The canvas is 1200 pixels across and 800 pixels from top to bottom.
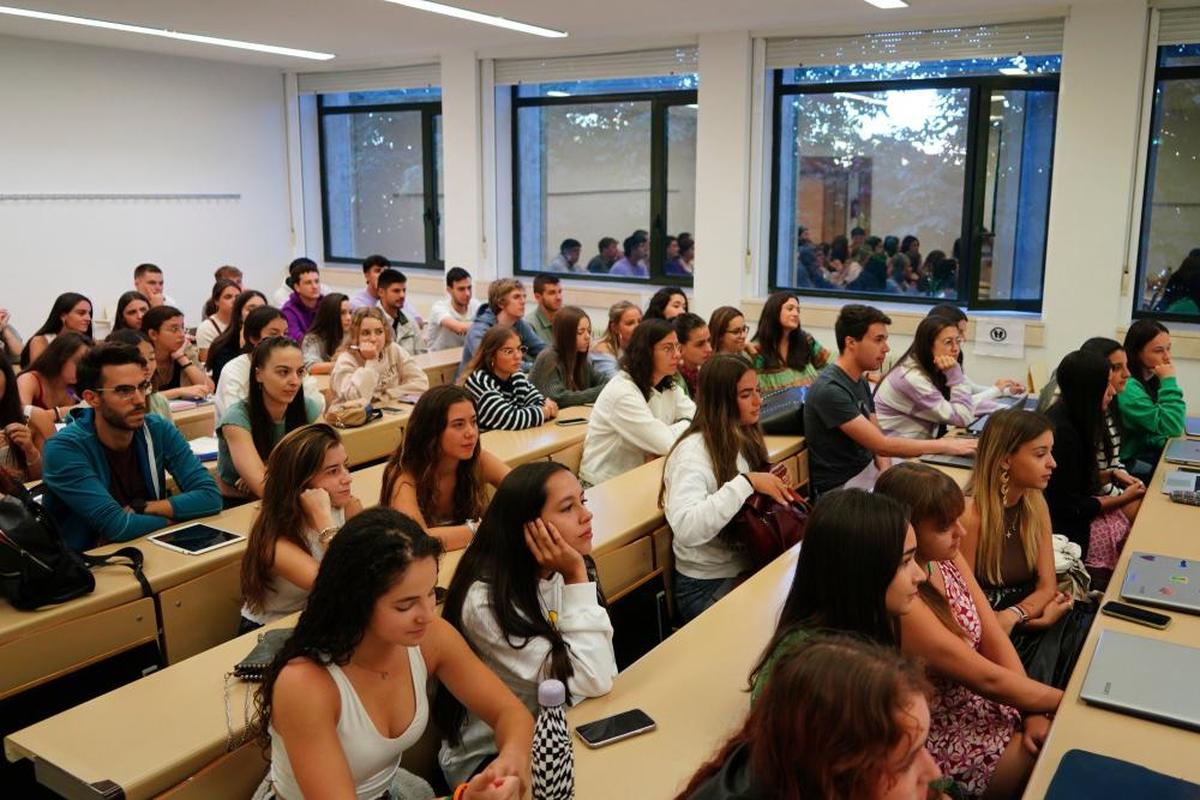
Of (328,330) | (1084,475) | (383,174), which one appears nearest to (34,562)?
(1084,475)

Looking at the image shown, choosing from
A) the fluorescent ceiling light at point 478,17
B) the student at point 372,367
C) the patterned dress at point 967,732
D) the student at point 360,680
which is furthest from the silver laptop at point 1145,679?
the fluorescent ceiling light at point 478,17

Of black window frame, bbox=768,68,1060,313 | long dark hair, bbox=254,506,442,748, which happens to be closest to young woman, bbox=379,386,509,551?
long dark hair, bbox=254,506,442,748

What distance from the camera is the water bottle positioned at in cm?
178

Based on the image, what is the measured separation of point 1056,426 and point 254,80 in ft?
28.0

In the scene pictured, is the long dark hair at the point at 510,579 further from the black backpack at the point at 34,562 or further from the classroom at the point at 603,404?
the black backpack at the point at 34,562

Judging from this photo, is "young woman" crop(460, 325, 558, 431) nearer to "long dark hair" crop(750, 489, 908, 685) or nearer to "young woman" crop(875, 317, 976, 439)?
"young woman" crop(875, 317, 976, 439)

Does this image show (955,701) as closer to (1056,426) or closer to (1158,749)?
(1158,749)

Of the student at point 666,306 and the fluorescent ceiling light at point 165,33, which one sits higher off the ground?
the fluorescent ceiling light at point 165,33

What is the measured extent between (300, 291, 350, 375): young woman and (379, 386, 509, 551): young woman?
3.21 meters

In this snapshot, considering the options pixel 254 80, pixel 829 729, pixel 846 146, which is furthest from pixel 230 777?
pixel 254 80

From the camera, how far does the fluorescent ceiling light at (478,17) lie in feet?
20.5

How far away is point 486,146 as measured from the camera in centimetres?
898

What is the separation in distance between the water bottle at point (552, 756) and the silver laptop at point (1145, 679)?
1.18 meters

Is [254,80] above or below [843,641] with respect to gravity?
above
